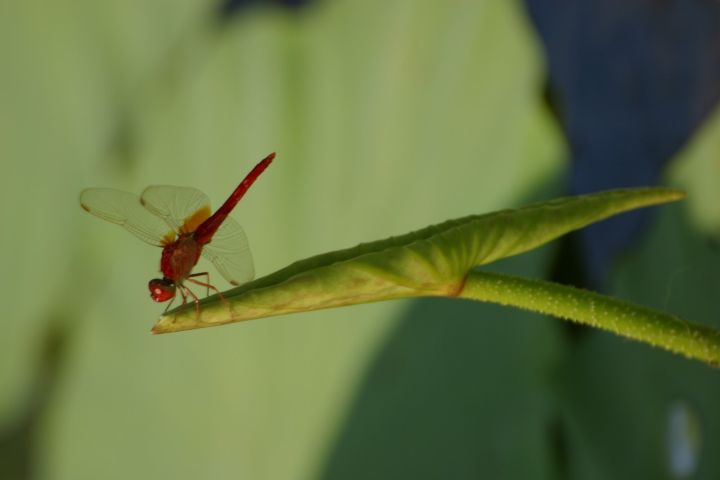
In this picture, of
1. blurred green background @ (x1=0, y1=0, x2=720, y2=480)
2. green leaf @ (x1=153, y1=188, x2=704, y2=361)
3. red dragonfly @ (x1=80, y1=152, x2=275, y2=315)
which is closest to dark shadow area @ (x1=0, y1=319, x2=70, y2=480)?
blurred green background @ (x1=0, y1=0, x2=720, y2=480)

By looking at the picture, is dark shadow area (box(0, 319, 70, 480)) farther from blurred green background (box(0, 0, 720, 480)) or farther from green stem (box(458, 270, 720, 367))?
green stem (box(458, 270, 720, 367))

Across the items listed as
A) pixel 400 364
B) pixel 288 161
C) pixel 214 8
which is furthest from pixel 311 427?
pixel 214 8

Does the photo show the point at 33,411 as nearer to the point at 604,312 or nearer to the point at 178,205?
the point at 178,205

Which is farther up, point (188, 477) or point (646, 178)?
point (646, 178)

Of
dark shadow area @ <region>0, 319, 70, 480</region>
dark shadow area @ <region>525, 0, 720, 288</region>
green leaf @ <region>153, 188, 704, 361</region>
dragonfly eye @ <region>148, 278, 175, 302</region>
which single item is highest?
dark shadow area @ <region>525, 0, 720, 288</region>

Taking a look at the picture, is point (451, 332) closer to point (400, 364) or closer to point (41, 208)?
point (400, 364)

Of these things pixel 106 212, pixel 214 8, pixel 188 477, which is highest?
pixel 214 8
